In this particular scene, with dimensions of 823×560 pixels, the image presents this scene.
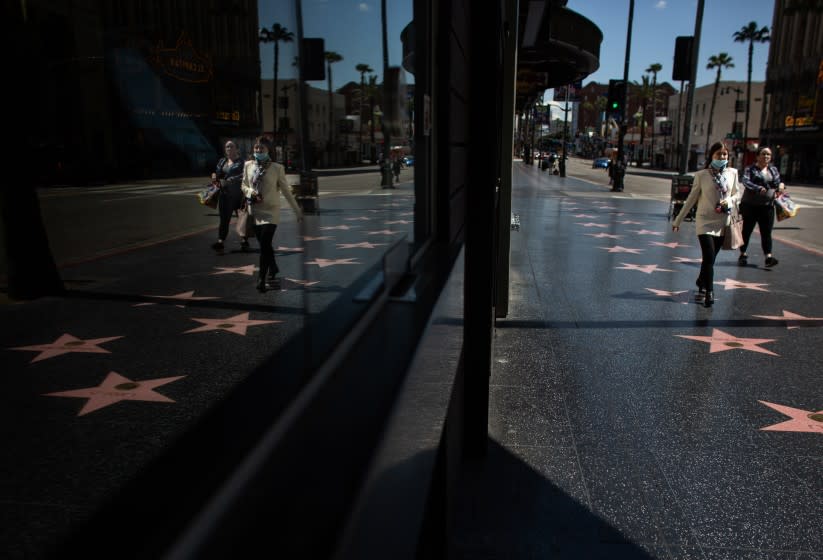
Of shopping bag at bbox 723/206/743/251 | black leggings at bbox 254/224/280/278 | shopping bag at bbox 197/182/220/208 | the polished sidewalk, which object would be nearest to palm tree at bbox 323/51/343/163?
black leggings at bbox 254/224/280/278

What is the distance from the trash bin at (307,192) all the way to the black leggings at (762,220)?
10.0 metres

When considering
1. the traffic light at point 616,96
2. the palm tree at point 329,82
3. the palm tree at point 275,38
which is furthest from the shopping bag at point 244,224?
the traffic light at point 616,96

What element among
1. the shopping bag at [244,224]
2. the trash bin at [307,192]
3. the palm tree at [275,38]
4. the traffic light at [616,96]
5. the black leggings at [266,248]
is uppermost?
the traffic light at [616,96]

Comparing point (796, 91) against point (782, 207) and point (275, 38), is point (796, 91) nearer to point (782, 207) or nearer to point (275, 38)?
Result: point (782, 207)

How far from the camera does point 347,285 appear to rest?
1420mm

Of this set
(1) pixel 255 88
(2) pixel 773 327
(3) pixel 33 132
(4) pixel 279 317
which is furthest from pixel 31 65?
(2) pixel 773 327

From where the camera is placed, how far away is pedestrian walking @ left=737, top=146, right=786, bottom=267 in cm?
947

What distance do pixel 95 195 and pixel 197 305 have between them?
0.93ft

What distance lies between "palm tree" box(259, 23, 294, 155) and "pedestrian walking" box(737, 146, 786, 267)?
404 inches

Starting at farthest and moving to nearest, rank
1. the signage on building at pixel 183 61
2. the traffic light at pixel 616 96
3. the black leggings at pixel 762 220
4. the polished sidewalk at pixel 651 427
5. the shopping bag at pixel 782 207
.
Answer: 1. the traffic light at pixel 616 96
2. the shopping bag at pixel 782 207
3. the black leggings at pixel 762 220
4. the polished sidewalk at pixel 651 427
5. the signage on building at pixel 183 61

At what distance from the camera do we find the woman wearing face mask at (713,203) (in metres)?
6.82

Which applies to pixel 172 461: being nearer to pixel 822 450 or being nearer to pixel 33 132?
pixel 33 132

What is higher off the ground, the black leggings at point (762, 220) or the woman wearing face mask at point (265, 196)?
the woman wearing face mask at point (265, 196)

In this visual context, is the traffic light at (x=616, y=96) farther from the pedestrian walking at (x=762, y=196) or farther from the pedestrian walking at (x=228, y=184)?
the pedestrian walking at (x=228, y=184)
